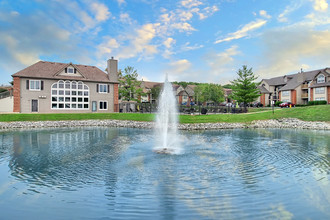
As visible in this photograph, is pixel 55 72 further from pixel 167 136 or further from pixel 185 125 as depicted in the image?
pixel 167 136

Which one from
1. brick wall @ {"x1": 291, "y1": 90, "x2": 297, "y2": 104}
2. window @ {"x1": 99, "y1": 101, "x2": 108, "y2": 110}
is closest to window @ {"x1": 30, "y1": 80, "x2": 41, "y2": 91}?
window @ {"x1": 99, "y1": 101, "x2": 108, "y2": 110}

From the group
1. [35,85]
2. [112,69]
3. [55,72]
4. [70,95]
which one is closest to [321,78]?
[112,69]

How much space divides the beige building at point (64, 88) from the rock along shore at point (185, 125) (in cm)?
871

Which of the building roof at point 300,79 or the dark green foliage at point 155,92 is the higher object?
the building roof at point 300,79

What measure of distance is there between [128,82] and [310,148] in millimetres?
38841

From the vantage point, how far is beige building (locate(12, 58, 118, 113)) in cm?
3581

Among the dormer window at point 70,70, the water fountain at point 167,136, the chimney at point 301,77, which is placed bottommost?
the water fountain at point 167,136

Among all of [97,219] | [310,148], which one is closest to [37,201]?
[97,219]

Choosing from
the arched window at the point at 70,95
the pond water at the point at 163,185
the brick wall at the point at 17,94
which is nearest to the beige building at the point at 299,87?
the pond water at the point at 163,185

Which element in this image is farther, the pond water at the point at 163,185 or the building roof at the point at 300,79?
the building roof at the point at 300,79

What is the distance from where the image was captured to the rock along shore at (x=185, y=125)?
28047 millimetres

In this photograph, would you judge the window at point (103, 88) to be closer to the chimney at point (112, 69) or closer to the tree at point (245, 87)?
the chimney at point (112, 69)

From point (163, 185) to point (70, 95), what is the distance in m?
35.7

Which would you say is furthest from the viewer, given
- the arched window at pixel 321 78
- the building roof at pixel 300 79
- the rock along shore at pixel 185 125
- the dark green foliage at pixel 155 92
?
the dark green foliage at pixel 155 92
